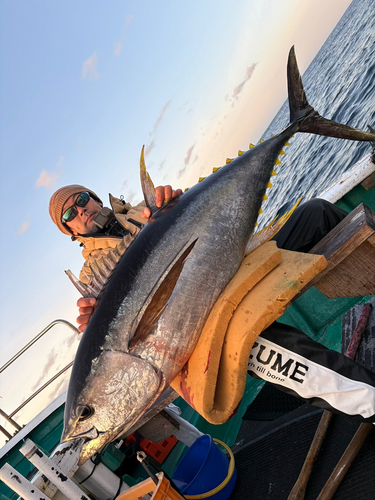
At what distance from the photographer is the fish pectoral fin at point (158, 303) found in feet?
6.16

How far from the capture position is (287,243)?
2650 millimetres

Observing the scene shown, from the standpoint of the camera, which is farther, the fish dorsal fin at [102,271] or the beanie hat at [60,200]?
the beanie hat at [60,200]

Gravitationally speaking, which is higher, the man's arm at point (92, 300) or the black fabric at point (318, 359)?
the man's arm at point (92, 300)

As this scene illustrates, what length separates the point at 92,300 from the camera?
7.47 feet

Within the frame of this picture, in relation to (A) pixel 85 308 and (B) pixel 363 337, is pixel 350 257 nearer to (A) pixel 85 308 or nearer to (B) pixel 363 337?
(B) pixel 363 337

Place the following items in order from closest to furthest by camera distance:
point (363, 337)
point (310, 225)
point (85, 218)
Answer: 1. point (310, 225)
2. point (363, 337)
3. point (85, 218)

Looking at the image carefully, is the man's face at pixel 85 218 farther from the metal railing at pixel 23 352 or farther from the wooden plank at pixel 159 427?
the wooden plank at pixel 159 427

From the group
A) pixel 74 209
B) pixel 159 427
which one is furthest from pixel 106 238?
pixel 159 427

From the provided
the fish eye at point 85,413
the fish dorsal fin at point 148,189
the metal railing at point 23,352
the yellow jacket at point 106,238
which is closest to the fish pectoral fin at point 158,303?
the fish eye at point 85,413

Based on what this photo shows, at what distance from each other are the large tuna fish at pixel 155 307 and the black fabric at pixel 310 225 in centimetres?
45

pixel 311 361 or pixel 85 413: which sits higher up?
pixel 85 413

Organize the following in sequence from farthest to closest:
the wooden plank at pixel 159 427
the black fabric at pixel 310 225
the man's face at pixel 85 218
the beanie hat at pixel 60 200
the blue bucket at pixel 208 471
Answer: the man's face at pixel 85 218 < the beanie hat at pixel 60 200 < the wooden plank at pixel 159 427 < the blue bucket at pixel 208 471 < the black fabric at pixel 310 225

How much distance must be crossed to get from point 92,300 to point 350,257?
1.64 m

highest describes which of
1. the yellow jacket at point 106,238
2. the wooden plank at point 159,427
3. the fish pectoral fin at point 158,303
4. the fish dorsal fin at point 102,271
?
the yellow jacket at point 106,238
